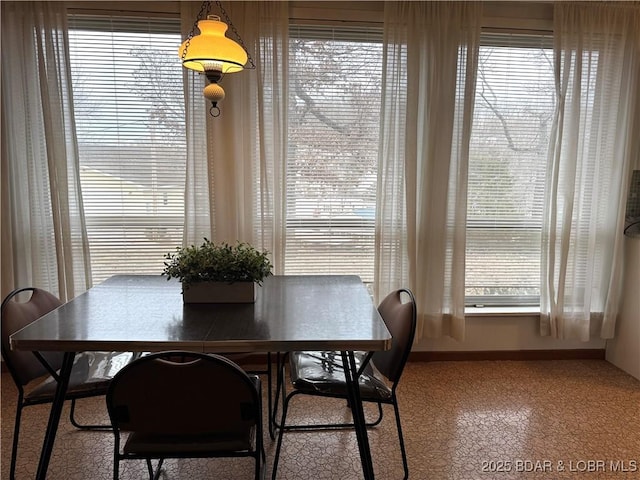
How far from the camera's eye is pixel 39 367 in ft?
5.75

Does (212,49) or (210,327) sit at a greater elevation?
(212,49)

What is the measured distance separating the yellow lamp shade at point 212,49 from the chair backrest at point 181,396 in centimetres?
113

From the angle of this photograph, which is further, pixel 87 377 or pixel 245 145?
pixel 245 145

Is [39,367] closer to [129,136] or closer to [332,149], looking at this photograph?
[129,136]

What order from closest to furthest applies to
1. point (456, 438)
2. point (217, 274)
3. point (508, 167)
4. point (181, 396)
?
point (181, 396) → point (217, 274) → point (456, 438) → point (508, 167)

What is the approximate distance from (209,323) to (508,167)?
2392mm

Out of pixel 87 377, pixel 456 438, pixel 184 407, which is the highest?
pixel 184 407

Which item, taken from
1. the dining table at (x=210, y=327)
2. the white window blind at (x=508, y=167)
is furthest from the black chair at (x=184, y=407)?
the white window blind at (x=508, y=167)

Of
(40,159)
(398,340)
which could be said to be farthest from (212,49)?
(40,159)

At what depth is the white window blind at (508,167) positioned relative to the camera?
2795 millimetres

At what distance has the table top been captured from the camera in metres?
1.40

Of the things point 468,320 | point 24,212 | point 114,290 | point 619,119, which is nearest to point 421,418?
point 468,320

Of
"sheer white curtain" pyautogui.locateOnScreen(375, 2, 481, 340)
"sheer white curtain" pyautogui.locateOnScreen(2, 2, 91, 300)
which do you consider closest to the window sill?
"sheer white curtain" pyautogui.locateOnScreen(375, 2, 481, 340)

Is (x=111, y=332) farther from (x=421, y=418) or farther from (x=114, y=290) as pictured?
Answer: (x=421, y=418)
